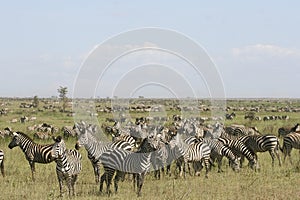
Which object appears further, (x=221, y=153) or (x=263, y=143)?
(x=263, y=143)

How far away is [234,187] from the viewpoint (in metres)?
14.3

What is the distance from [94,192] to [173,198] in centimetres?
239

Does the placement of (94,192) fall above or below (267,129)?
below

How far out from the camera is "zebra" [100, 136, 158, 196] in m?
12.9

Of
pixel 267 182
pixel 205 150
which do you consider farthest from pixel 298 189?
pixel 205 150

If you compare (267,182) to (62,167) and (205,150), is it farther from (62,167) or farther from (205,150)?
(62,167)

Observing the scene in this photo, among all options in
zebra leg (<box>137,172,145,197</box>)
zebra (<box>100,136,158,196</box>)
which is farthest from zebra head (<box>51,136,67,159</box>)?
zebra leg (<box>137,172,145,197</box>)

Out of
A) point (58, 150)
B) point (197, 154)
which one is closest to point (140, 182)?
point (58, 150)

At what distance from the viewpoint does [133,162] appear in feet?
43.0

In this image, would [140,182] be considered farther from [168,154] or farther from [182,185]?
[168,154]

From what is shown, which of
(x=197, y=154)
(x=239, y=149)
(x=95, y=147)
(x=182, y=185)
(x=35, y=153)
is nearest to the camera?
(x=182, y=185)

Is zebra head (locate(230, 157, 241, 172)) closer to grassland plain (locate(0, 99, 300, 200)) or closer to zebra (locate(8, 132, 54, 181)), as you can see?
grassland plain (locate(0, 99, 300, 200))

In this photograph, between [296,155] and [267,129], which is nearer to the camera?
[296,155]

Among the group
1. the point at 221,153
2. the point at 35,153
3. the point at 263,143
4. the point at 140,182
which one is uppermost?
the point at 263,143
